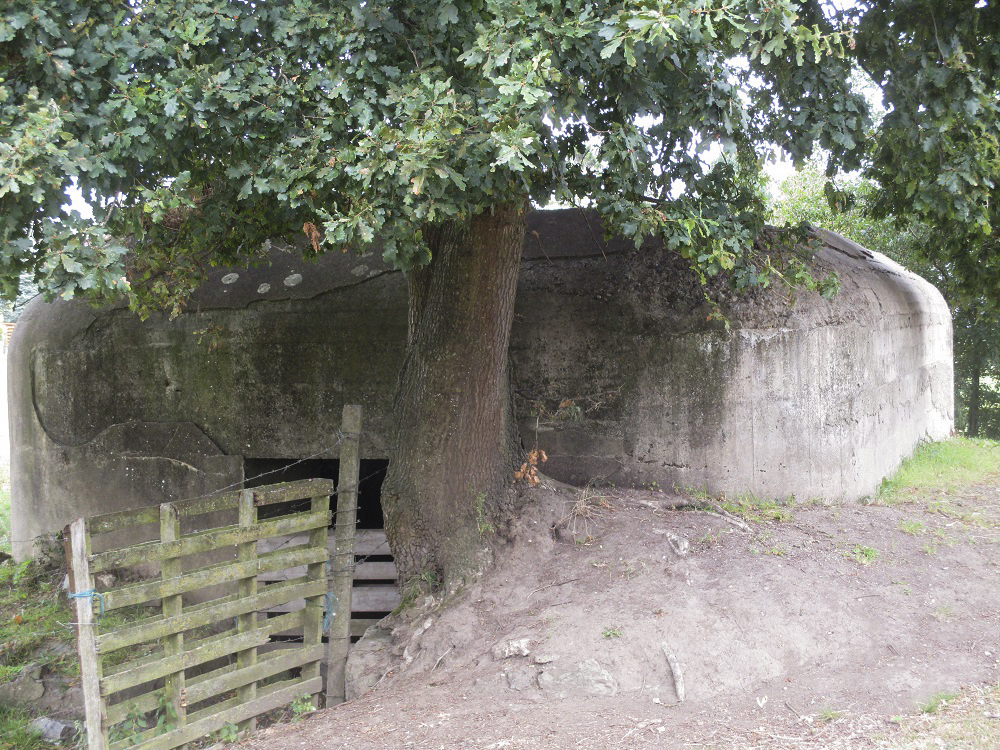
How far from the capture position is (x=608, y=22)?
3.93 m

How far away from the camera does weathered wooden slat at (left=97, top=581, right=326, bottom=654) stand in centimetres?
451

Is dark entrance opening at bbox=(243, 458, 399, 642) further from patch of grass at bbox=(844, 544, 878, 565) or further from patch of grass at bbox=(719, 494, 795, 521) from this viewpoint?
patch of grass at bbox=(844, 544, 878, 565)

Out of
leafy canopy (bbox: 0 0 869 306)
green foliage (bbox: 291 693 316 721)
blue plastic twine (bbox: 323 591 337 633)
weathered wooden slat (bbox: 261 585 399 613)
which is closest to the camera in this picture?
leafy canopy (bbox: 0 0 869 306)

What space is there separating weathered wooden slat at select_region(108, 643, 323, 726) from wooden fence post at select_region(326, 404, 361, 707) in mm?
150

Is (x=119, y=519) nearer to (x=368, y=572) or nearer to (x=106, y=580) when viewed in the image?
(x=368, y=572)

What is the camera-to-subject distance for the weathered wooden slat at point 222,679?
4.58 metres

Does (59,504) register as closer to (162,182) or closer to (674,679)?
(162,182)

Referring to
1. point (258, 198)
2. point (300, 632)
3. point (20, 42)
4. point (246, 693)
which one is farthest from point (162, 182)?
point (300, 632)

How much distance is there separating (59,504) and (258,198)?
4889 mm

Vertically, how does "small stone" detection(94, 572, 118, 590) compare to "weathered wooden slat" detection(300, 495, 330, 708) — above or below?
below

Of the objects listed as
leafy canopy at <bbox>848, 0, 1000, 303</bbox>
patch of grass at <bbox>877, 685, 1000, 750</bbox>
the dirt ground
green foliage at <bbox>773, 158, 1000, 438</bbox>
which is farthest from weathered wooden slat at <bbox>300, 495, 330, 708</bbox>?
green foliage at <bbox>773, 158, 1000, 438</bbox>

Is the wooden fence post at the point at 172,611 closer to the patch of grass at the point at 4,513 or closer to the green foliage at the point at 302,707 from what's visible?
the green foliage at the point at 302,707

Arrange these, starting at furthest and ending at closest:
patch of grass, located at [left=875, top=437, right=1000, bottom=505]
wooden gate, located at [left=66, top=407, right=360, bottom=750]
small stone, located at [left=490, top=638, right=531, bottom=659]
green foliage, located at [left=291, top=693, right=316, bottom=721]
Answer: patch of grass, located at [left=875, top=437, right=1000, bottom=505] → green foliage, located at [left=291, top=693, right=316, bottom=721] → small stone, located at [left=490, top=638, right=531, bottom=659] → wooden gate, located at [left=66, top=407, right=360, bottom=750]

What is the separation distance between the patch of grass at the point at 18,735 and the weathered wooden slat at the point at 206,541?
1906mm
